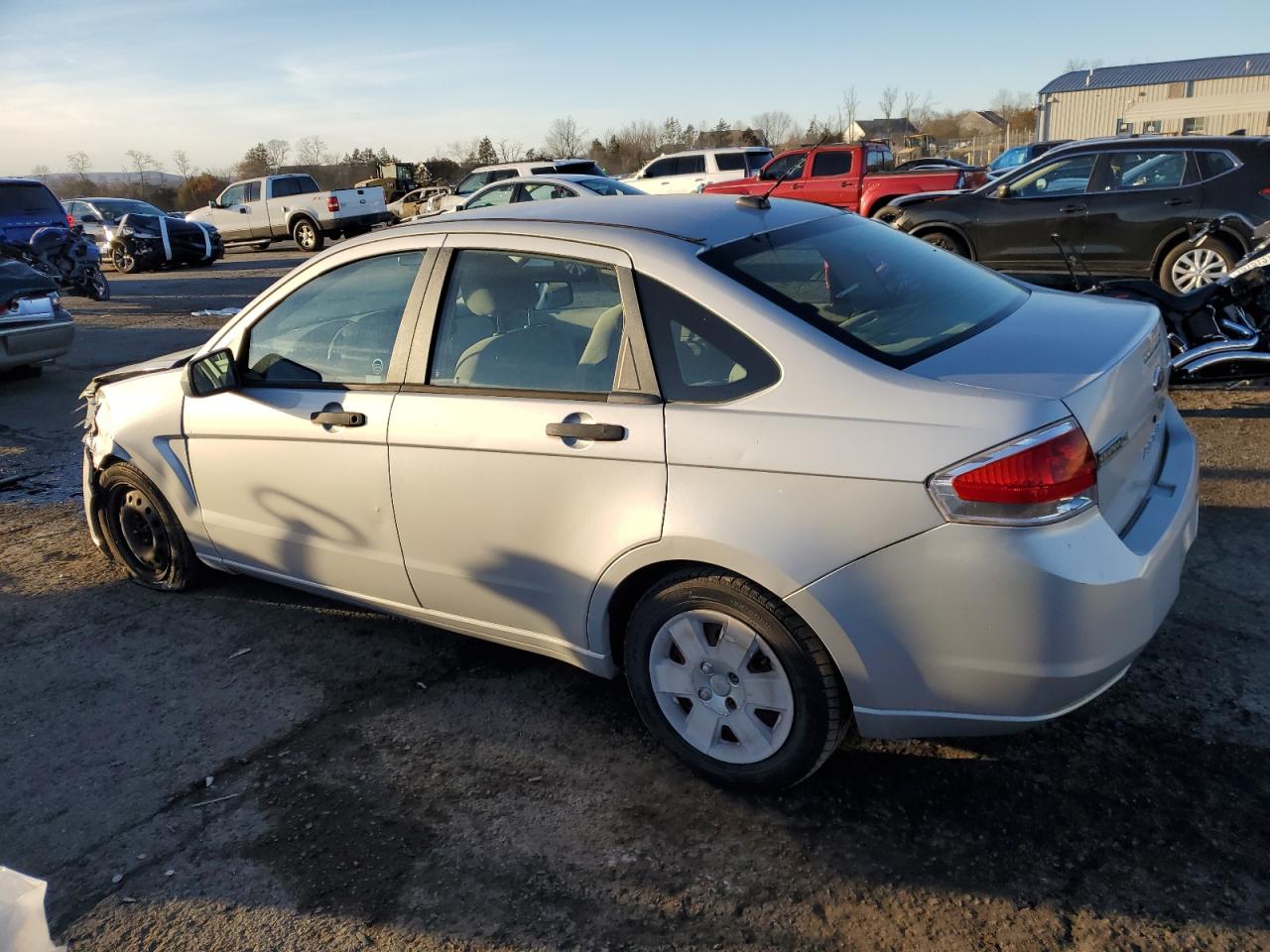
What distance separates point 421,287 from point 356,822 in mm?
1796

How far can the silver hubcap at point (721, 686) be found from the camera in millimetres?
2775

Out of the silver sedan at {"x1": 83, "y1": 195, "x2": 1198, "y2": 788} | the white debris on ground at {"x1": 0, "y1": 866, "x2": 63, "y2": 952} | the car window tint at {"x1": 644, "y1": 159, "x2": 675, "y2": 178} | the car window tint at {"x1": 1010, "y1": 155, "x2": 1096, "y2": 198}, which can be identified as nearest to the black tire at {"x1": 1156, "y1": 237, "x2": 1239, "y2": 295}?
the car window tint at {"x1": 1010, "y1": 155, "x2": 1096, "y2": 198}

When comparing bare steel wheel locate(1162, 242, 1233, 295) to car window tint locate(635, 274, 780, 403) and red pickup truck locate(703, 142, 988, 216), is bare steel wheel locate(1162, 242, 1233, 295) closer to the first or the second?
red pickup truck locate(703, 142, 988, 216)

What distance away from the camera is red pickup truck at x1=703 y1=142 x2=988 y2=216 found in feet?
50.5

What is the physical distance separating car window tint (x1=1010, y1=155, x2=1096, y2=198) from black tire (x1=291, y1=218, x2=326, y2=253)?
17.9m

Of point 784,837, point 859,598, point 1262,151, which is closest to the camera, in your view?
point 859,598

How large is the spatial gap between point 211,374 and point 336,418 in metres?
0.76

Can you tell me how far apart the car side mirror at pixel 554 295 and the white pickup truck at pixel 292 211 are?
21668 millimetres

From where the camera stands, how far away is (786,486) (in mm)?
2594

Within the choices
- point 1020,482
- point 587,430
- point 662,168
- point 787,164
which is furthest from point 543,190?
point 1020,482

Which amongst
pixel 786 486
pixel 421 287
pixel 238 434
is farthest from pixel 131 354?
pixel 786 486

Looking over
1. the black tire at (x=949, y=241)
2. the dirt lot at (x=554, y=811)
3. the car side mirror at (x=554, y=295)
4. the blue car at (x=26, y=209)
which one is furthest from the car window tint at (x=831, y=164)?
the car side mirror at (x=554, y=295)

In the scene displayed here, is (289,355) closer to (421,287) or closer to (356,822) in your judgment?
(421,287)

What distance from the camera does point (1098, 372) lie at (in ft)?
8.54
